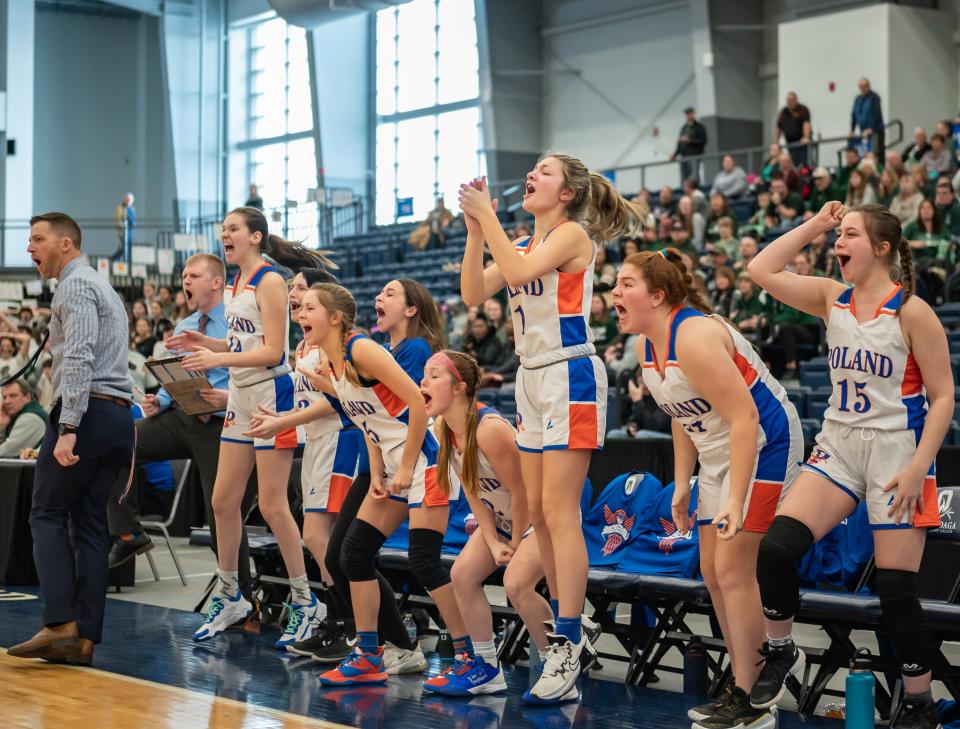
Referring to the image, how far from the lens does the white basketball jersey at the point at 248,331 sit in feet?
17.8

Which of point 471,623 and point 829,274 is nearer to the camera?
point 471,623

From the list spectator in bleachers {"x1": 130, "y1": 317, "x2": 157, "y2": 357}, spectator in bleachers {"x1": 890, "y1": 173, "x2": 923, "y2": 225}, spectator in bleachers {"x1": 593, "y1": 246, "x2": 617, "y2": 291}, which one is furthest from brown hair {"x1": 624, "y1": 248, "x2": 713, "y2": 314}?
spectator in bleachers {"x1": 130, "y1": 317, "x2": 157, "y2": 357}

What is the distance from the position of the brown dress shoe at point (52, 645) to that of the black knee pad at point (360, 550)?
1121mm

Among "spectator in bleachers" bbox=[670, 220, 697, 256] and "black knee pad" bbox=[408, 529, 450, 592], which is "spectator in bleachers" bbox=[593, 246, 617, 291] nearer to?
"spectator in bleachers" bbox=[670, 220, 697, 256]

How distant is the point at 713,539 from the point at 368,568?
139 cm

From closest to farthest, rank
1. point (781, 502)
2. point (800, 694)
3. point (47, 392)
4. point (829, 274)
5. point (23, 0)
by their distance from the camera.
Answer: point (781, 502) → point (800, 694) → point (829, 274) → point (47, 392) → point (23, 0)

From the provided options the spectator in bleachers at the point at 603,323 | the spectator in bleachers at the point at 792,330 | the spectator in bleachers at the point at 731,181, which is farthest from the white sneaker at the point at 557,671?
the spectator in bleachers at the point at 731,181

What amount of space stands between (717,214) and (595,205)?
949 centimetres

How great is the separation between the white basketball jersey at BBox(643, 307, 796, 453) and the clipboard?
8.12 ft

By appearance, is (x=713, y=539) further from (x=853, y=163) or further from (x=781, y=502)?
(x=853, y=163)

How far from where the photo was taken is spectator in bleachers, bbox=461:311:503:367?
11.7 metres

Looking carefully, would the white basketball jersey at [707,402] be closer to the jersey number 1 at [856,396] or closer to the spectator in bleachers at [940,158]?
the jersey number 1 at [856,396]

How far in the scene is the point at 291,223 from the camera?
25.0 m

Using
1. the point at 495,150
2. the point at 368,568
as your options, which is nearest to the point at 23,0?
the point at 495,150
